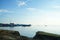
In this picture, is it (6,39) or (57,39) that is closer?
(6,39)

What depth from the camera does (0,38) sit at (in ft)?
46.5

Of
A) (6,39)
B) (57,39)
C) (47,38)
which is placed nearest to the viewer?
(6,39)

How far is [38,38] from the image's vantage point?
64.1ft

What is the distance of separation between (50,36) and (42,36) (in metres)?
1.33

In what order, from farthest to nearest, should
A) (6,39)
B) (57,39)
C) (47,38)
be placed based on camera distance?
(47,38) < (57,39) < (6,39)

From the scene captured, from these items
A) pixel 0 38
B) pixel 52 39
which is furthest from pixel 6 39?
pixel 52 39

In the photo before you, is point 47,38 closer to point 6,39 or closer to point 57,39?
point 57,39

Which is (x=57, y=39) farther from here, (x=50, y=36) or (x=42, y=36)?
(x=42, y=36)

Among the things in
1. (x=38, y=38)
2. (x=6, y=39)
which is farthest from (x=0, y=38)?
(x=38, y=38)

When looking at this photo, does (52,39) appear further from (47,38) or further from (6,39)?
(6,39)

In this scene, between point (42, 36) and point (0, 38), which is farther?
point (42, 36)

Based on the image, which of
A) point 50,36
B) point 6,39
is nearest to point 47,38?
point 50,36

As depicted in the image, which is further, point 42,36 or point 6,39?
point 42,36

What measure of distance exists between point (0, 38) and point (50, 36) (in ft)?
24.3
